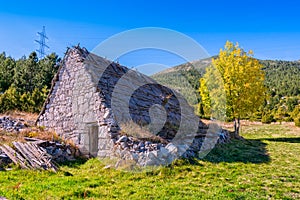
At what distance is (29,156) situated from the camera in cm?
978

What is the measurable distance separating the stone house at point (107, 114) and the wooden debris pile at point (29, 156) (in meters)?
2.32

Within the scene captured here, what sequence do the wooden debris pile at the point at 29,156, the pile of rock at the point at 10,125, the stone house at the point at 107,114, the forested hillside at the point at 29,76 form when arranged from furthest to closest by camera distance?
the forested hillside at the point at 29,76 < the pile of rock at the point at 10,125 < the stone house at the point at 107,114 < the wooden debris pile at the point at 29,156

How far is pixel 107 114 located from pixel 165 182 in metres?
4.77

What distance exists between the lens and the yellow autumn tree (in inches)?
894

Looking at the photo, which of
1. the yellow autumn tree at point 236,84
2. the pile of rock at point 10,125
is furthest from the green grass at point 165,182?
the yellow autumn tree at point 236,84

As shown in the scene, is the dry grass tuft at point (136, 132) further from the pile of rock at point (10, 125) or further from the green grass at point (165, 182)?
the pile of rock at point (10, 125)

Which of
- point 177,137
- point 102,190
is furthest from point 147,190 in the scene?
point 177,137

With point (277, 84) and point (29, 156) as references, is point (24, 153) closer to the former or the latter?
point (29, 156)

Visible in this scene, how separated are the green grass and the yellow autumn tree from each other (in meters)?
12.2

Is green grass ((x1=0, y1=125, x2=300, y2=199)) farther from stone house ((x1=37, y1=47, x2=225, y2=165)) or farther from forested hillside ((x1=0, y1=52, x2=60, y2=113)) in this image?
forested hillside ((x1=0, y1=52, x2=60, y2=113))

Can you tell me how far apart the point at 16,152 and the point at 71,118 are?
3857mm

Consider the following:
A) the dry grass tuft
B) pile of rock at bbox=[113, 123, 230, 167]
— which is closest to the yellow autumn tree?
pile of rock at bbox=[113, 123, 230, 167]

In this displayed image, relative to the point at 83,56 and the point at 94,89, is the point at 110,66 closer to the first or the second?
the point at 83,56

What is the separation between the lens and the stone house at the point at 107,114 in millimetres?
10555
